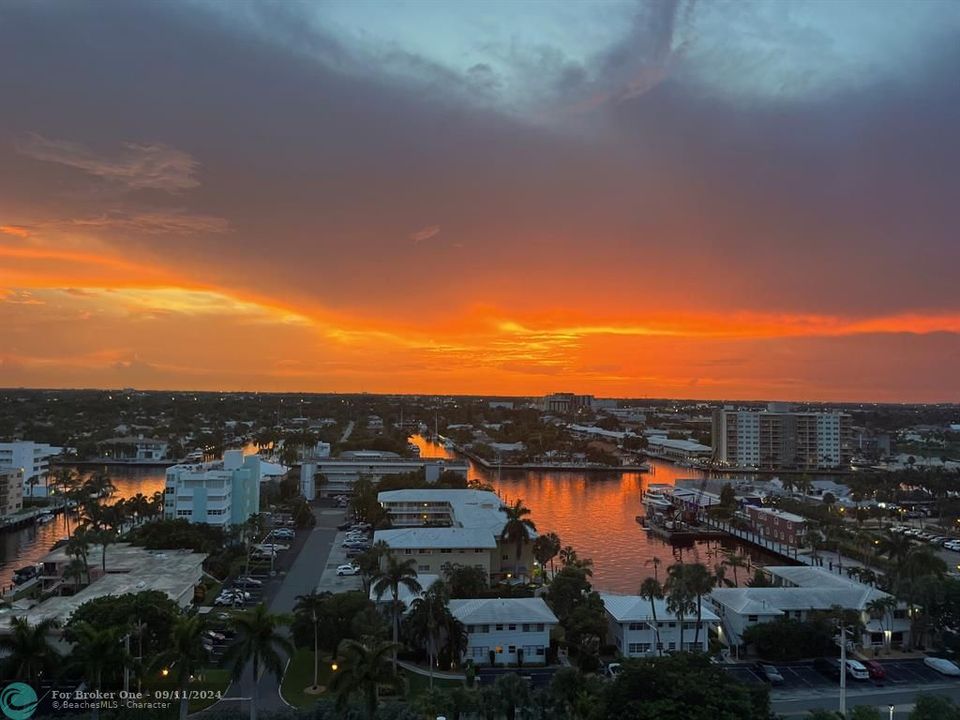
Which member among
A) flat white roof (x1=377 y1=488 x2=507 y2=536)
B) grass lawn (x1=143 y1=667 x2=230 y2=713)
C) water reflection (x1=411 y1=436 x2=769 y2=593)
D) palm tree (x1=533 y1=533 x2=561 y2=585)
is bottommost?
water reflection (x1=411 y1=436 x2=769 y2=593)

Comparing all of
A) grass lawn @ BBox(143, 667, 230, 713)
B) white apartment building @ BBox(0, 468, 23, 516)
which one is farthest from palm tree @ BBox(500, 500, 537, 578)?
white apartment building @ BBox(0, 468, 23, 516)

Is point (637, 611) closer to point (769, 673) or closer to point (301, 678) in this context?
point (769, 673)

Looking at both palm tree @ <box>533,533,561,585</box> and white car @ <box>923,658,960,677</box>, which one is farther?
palm tree @ <box>533,533,561,585</box>

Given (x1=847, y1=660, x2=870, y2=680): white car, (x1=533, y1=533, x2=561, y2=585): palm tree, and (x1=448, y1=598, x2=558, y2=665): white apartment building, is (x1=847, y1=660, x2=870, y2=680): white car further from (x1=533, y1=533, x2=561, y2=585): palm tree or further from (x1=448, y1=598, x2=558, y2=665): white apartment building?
(x1=533, y1=533, x2=561, y2=585): palm tree

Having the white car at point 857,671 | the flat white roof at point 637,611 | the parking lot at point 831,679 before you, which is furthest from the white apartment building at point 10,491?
the white car at point 857,671

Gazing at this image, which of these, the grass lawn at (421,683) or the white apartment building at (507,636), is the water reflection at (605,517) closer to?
the white apartment building at (507,636)

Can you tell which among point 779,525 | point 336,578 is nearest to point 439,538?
point 336,578
